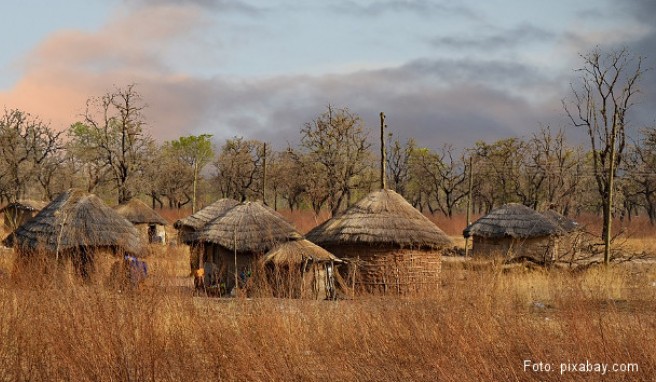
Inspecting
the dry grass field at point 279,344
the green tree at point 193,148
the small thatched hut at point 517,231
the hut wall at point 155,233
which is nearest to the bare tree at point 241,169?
the green tree at point 193,148

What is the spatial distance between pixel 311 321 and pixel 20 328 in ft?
8.44

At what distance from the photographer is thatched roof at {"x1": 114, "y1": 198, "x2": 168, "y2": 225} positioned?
3052 centimetres

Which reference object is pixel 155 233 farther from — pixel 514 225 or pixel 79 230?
pixel 514 225

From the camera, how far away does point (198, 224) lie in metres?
25.5

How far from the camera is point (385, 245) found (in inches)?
632

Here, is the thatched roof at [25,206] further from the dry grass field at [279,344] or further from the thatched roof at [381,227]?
the dry grass field at [279,344]

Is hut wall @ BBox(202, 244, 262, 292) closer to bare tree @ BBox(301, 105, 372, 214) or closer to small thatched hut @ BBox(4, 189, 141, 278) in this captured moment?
small thatched hut @ BBox(4, 189, 141, 278)

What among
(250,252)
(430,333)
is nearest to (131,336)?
(430,333)

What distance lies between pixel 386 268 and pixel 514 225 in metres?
8.79

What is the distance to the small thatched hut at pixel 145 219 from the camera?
3052 centimetres

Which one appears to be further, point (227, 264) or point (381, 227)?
point (227, 264)

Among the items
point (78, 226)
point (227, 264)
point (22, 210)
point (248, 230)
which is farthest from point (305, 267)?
point (22, 210)

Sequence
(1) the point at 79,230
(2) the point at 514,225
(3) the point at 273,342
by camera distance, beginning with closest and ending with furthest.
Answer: (3) the point at 273,342 → (1) the point at 79,230 → (2) the point at 514,225

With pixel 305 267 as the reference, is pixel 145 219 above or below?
above
